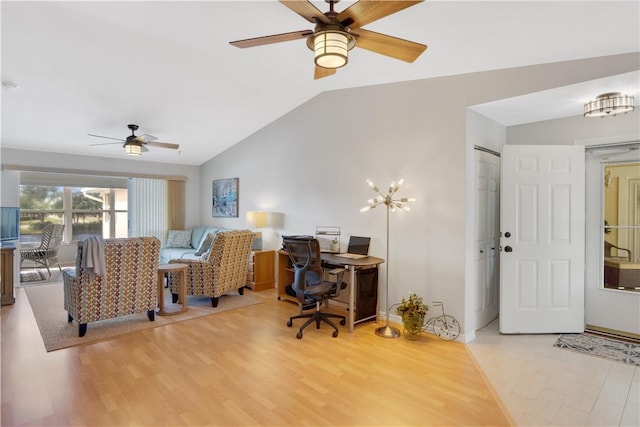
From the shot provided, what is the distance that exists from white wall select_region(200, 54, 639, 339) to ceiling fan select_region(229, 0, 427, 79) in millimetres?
1521

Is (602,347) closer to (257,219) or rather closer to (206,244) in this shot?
(257,219)

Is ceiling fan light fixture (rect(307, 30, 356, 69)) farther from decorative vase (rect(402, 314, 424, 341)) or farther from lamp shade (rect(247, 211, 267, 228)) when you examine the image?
lamp shade (rect(247, 211, 267, 228))

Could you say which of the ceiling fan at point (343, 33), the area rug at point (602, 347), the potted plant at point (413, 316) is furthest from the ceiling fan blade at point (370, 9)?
the area rug at point (602, 347)

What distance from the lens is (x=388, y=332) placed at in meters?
3.64

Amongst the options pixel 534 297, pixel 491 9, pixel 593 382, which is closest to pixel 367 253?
pixel 534 297

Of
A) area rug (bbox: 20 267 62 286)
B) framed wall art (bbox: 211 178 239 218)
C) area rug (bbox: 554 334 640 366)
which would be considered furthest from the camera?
framed wall art (bbox: 211 178 239 218)

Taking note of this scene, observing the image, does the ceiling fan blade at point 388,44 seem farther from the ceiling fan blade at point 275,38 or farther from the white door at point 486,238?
the white door at point 486,238

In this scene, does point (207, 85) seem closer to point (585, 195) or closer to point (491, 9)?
point (491, 9)

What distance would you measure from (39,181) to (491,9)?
27.3 ft

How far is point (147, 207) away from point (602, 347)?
7.49m

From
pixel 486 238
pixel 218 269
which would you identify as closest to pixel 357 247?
pixel 486 238

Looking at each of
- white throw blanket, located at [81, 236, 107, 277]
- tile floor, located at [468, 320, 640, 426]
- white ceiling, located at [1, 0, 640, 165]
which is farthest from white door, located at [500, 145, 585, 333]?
white throw blanket, located at [81, 236, 107, 277]

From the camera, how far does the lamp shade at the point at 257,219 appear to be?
18.4 feet

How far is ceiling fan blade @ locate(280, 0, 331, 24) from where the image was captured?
1725 millimetres
